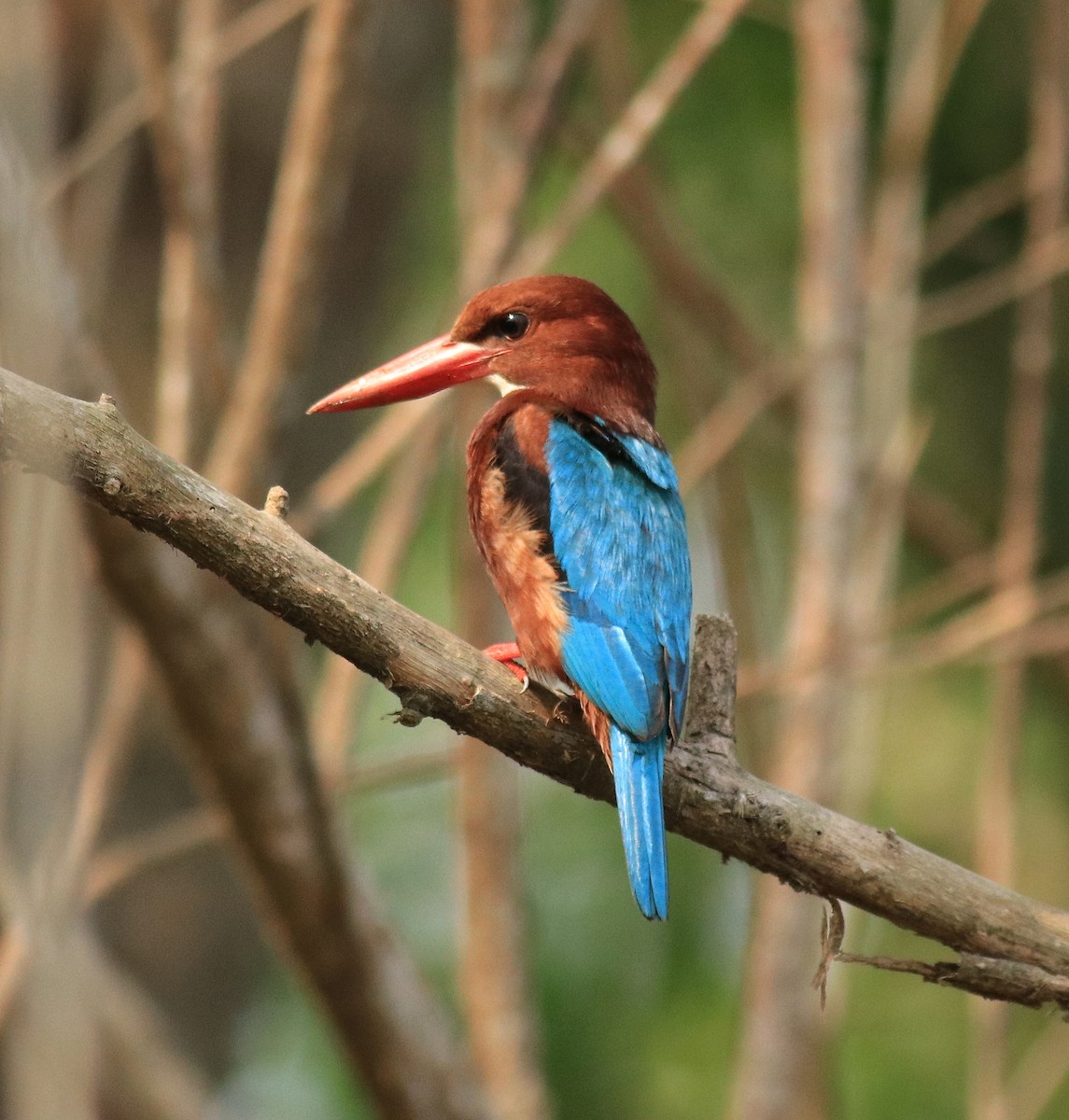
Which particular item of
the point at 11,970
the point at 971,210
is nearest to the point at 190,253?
the point at 11,970

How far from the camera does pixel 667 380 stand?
5.90 metres

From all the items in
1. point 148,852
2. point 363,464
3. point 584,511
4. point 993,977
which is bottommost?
point 993,977

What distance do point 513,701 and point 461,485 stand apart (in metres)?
1.87

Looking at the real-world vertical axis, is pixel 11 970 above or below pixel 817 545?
below

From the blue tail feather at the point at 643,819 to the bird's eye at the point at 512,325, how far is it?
120 cm

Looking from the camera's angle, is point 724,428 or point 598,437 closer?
point 598,437

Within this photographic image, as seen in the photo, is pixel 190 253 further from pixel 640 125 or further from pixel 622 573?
pixel 622 573

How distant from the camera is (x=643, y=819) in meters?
2.13

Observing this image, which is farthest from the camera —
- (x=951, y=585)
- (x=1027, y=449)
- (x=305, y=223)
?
(x=951, y=585)

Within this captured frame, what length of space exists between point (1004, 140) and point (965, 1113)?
338cm

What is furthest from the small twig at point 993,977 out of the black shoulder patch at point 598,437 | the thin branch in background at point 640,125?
the thin branch in background at point 640,125

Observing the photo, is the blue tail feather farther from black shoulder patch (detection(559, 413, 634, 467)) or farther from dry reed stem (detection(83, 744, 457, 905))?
dry reed stem (detection(83, 744, 457, 905))

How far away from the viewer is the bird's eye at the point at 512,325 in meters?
3.11

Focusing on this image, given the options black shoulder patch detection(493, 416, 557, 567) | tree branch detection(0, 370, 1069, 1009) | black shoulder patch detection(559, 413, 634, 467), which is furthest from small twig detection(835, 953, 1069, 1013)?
black shoulder patch detection(559, 413, 634, 467)
